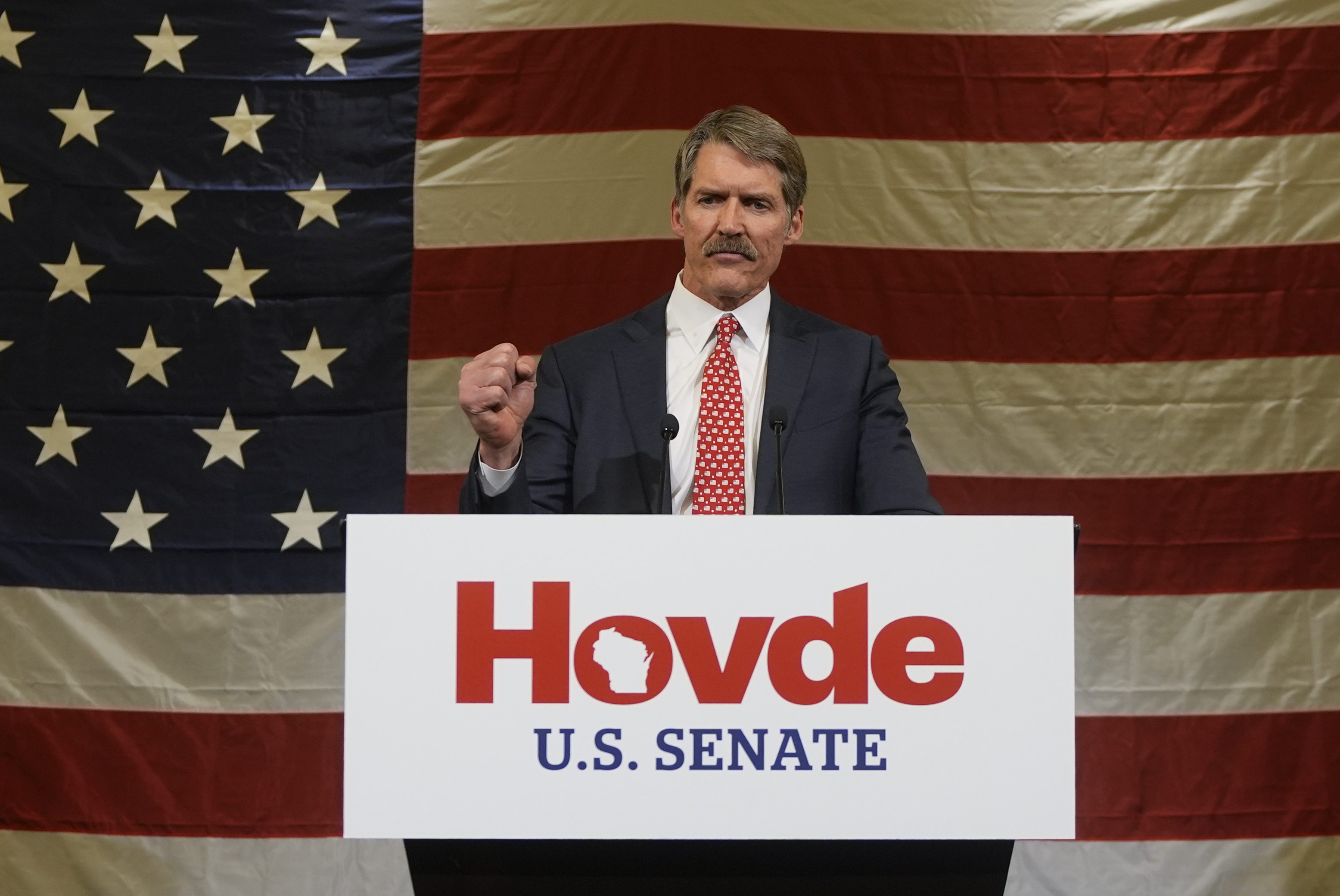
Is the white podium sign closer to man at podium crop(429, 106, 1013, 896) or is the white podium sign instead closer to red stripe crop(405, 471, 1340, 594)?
man at podium crop(429, 106, 1013, 896)

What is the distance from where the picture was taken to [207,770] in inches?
116

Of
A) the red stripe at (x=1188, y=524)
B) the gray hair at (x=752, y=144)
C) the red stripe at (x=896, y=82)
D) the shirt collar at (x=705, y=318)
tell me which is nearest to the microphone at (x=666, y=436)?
the shirt collar at (x=705, y=318)

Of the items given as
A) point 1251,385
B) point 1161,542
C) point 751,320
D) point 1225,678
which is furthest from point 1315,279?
point 751,320

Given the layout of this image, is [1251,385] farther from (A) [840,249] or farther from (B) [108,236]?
(B) [108,236]

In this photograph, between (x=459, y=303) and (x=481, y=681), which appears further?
(x=459, y=303)

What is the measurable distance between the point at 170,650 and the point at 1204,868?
7.44 ft

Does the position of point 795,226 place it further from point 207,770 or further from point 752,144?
point 207,770

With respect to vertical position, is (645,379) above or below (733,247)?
below

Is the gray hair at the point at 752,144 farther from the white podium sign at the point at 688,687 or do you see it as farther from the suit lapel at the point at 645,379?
the white podium sign at the point at 688,687

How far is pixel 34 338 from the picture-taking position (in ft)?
9.87

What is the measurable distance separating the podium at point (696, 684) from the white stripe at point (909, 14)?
2047 mm

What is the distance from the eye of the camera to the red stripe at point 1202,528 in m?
2.94

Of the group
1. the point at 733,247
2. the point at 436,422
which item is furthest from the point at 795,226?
the point at 436,422

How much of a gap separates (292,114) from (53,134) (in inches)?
20.7
